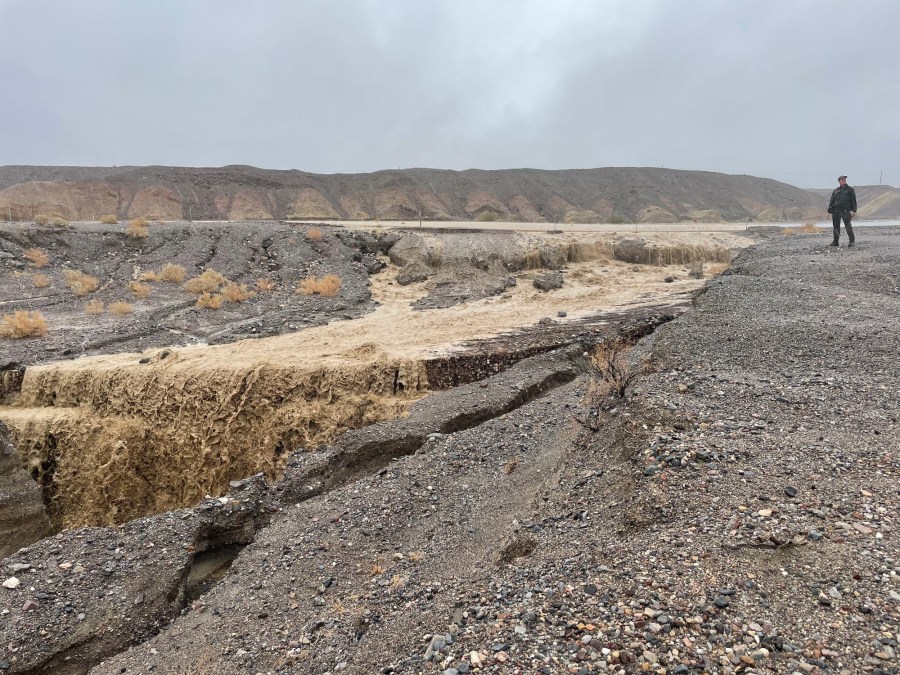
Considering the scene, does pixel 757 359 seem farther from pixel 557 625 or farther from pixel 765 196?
pixel 765 196

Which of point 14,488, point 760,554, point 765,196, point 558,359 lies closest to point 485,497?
point 760,554

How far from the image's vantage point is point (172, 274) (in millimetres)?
18109

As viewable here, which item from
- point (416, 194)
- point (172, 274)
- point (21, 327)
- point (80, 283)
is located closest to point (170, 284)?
point (172, 274)

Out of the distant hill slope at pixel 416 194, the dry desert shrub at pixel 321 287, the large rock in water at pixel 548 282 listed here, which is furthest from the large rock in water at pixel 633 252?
the distant hill slope at pixel 416 194

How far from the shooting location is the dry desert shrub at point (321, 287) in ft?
57.1

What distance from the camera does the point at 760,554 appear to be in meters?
3.01

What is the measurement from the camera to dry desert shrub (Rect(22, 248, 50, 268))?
18.6 meters

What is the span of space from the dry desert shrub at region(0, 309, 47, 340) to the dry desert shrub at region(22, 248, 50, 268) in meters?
6.90

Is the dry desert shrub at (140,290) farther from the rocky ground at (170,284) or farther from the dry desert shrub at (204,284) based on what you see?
the dry desert shrub at (204,284)

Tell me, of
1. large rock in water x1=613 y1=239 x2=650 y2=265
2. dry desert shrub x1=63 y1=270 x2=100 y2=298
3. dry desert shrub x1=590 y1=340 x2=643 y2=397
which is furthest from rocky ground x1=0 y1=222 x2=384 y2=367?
large rock in water x1=613 y1=239 x2=650 y2=265

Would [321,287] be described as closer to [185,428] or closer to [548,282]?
[548,282]

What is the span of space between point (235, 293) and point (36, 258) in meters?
8.39

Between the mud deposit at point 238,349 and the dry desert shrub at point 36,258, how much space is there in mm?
140

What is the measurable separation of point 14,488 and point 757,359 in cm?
1093
